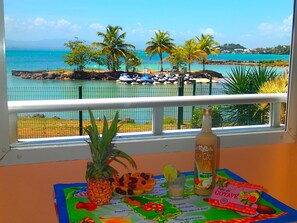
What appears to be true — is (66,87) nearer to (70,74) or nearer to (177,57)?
(70,74)

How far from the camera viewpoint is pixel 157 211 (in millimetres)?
1268

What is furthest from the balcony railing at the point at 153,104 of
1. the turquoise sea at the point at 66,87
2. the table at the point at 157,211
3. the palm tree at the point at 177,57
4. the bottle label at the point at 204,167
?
the bottle label at the point at 204,167

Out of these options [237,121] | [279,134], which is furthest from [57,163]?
[279,134]

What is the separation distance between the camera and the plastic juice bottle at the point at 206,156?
1360 millimetres

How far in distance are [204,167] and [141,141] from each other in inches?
27.2

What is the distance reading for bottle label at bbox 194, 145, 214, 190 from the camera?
1.36 meters

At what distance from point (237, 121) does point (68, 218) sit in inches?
57.3

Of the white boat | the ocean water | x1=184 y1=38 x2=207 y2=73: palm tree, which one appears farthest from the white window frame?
x1=184 y1=38 x2=207 y2=73: palm tree

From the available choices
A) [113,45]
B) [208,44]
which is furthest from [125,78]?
[208,44]

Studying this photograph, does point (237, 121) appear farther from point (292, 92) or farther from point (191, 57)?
point (191, 57)

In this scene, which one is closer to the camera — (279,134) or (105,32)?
(105,32)

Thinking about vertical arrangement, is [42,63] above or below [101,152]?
above

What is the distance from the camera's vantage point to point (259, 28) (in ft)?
7.48

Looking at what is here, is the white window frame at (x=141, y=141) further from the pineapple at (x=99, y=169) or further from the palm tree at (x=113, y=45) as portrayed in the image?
the pineapple at (x=99, y=169)
